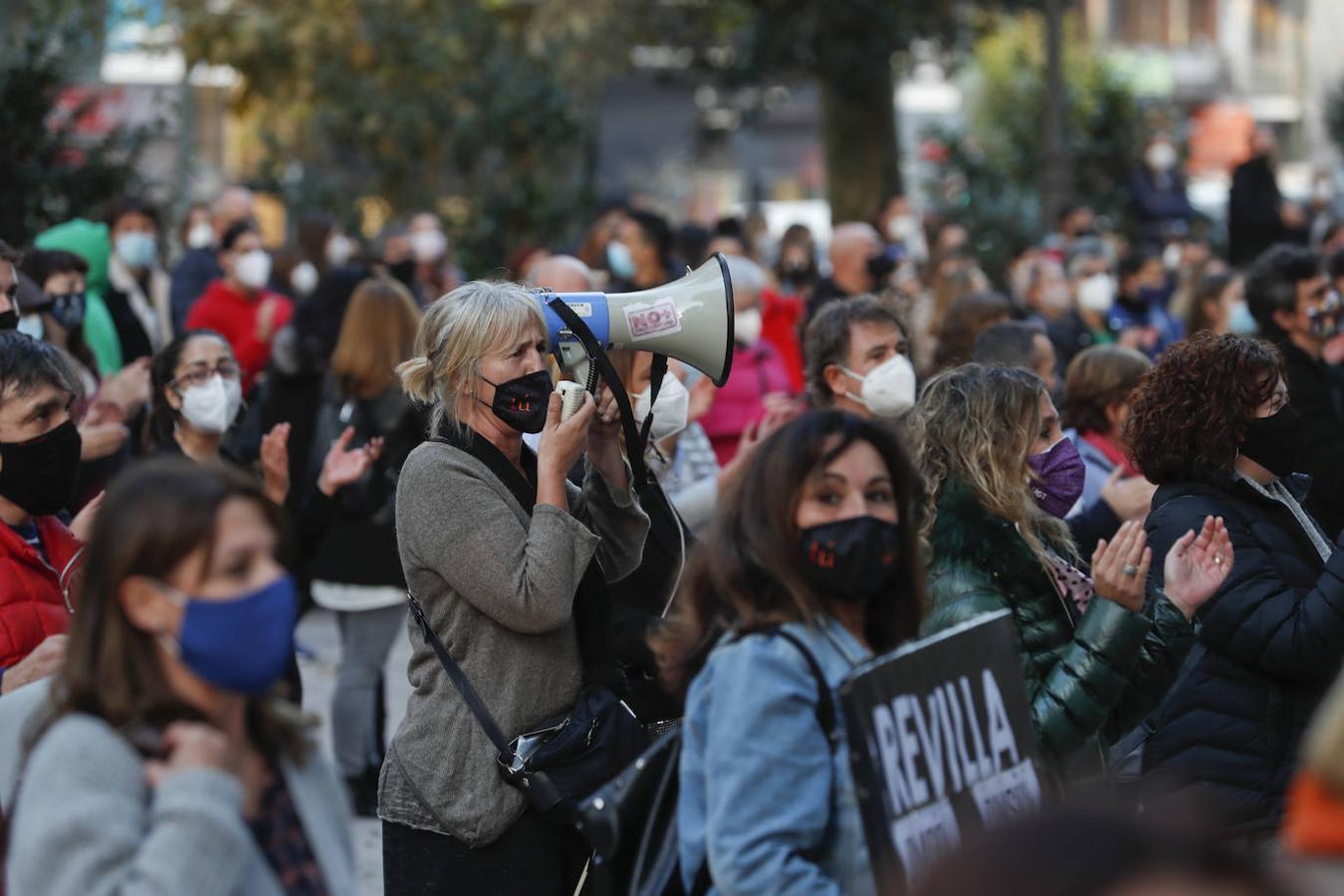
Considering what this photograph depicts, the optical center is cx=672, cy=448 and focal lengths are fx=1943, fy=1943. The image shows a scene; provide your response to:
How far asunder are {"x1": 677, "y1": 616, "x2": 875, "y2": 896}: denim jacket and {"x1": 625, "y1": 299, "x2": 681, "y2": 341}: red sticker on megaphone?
1702 millimetres

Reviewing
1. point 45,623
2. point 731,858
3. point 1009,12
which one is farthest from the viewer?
point 1009,12

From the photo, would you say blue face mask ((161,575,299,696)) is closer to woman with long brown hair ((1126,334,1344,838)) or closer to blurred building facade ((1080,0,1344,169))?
woman with long brown hair ((1126,334,1344,838))

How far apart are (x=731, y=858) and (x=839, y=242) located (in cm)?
731

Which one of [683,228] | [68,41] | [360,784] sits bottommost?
[360,784]

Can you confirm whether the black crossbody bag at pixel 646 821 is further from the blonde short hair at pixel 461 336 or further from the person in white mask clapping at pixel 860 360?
the person in white mask clapping at pixel 860 360

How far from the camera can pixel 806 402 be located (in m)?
6.25

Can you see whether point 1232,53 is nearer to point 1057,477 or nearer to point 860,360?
point 860,360

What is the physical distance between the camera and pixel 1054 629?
4160mm

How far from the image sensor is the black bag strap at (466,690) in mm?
3975

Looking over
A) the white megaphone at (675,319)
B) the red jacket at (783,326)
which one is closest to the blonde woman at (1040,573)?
the white megaphone at (675,319)

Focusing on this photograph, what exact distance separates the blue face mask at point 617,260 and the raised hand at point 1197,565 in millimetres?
6475

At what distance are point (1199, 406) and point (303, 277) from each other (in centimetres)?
839

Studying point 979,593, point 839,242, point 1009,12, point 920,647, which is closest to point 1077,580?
point 979,593

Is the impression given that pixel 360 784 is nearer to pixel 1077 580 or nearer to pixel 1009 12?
pixel 1077 580
